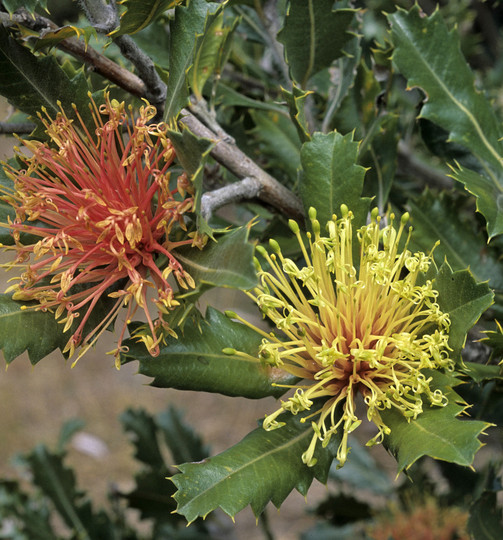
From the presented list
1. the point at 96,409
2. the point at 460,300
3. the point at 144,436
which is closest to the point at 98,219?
the point at 460,300

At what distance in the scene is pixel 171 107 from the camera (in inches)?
21.7

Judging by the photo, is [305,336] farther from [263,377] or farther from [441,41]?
[441,41]

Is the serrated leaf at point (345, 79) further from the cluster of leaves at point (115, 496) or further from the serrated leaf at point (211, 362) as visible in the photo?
the cluster of leaves at point (115, 496)

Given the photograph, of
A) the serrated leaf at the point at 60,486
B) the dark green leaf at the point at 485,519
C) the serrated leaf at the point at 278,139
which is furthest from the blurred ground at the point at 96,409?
the dark green leaf at the point at 485,519

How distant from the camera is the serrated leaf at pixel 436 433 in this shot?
0.46m

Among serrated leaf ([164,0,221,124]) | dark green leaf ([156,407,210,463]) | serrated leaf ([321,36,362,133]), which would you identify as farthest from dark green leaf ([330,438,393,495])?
serrated leaf ([164,0,221,124])

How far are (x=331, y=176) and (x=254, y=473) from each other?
300 mm

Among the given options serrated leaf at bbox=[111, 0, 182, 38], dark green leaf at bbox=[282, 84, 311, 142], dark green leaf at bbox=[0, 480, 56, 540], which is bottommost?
dark green leaf at bbox=[0, 480, 56, 540]

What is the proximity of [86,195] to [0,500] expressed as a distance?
3.37ft

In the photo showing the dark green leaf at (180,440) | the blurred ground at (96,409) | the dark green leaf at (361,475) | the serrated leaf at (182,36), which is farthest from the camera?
the blurred ground at (96,409)

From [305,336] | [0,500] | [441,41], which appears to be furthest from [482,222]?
[0,500]

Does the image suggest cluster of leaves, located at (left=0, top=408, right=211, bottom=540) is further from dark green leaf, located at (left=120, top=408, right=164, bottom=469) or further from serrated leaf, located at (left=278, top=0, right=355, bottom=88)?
serrated leaf, located at (left=278, top=0, right=355, bottom=88)

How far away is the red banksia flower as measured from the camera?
21.4 inches

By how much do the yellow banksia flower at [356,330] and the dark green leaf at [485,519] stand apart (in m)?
0.30
